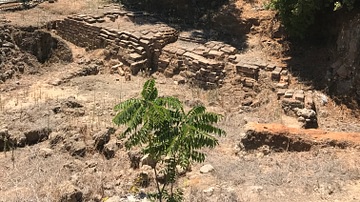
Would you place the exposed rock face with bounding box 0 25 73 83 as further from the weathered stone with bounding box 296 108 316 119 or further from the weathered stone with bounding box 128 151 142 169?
the weathered stone with bounding box 296 108 316 119

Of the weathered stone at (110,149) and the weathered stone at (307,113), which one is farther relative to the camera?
the weathered stone at (307,113)

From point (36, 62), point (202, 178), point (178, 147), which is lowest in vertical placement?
point (36, 62)

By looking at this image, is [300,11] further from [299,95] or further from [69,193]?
[69,193]

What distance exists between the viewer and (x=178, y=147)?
4328mm

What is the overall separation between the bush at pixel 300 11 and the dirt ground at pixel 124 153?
793 mm

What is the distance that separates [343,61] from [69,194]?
22.1 feet

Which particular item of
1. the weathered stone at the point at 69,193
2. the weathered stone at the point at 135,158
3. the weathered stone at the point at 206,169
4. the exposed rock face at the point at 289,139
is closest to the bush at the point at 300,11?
the exposed rock face at the point at 289,139

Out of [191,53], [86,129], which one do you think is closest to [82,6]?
[191,53]

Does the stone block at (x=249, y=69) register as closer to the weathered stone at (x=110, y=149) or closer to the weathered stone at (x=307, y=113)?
the weathered stone at (x=307, y=113)

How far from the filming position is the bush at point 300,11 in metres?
9.15

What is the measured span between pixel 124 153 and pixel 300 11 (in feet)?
16.9

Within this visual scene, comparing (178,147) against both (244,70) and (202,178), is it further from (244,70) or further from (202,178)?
(244,70)

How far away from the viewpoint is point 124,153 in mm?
6699

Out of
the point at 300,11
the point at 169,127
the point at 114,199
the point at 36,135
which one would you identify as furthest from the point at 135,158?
the point at 300,11
